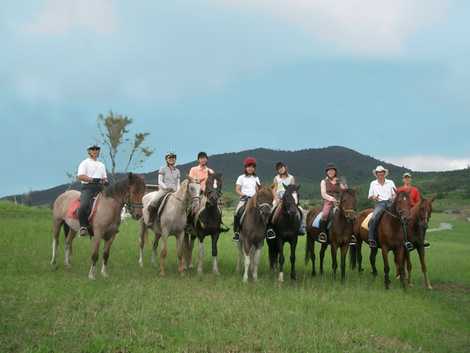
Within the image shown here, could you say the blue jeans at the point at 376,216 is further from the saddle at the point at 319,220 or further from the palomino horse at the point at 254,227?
the palomino horse at the point at 254,227

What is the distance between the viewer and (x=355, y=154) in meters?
159

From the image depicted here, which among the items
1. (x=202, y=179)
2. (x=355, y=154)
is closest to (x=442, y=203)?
(x=355, y=154)

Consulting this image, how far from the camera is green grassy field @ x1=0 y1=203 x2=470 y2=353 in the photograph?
25.1ft

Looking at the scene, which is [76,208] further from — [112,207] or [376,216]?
[376,216]

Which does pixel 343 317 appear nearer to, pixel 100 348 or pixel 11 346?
pixel 100 348

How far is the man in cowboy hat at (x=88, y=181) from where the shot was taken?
1359cm

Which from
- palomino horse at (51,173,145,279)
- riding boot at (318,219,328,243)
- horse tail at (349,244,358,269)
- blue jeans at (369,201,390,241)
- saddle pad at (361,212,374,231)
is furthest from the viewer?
horse tail at (349,244,358,269)

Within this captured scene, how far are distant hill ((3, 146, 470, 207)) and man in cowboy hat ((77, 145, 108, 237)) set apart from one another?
69.4 meters

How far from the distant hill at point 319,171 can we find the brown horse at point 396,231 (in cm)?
6629

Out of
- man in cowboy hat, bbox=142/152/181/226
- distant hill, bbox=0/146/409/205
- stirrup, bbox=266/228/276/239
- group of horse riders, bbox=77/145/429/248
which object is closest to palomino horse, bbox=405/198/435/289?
group of horse riders, bbox=77/145/429/248

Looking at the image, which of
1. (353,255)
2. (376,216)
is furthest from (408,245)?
(353,255)

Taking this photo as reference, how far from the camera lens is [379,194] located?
50.9ft

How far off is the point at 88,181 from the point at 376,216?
7977mm

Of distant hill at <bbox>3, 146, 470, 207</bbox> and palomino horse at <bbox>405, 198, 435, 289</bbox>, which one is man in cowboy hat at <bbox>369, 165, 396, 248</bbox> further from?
distant hill at <bbox>3, 146, 470, 207</bbox>
